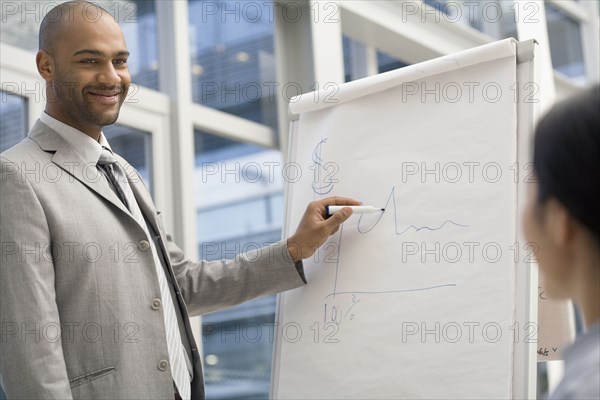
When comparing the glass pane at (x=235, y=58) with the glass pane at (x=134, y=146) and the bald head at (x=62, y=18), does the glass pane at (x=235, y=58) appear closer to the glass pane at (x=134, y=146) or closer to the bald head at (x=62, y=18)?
the glass pane at (x=134, y=146)

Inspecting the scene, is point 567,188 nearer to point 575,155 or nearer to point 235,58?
point 575,155

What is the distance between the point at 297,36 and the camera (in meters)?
3.64

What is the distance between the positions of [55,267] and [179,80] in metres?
1.49

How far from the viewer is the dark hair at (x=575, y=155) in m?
0.70

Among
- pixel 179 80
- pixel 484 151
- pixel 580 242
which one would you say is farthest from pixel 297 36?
pixel 580 242

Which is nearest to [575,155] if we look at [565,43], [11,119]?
[11,119]


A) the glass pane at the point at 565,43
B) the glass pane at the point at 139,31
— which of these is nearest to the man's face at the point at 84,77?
the glass pane at the point at 139,31

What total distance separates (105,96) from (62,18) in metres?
0.21

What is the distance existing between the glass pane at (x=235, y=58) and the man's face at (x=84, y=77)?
1.32 metres

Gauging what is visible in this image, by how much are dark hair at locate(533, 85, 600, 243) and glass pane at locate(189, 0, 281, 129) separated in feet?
8.73

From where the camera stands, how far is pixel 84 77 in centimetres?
194

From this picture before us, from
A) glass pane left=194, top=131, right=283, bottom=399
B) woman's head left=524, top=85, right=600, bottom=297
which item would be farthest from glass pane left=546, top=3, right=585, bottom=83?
woman's head left=524, top=85, right=600, bottom=297

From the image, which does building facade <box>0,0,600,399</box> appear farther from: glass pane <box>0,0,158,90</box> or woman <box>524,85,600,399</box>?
woman <box>524,85,600,399</box>

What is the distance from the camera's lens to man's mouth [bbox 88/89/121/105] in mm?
1939
